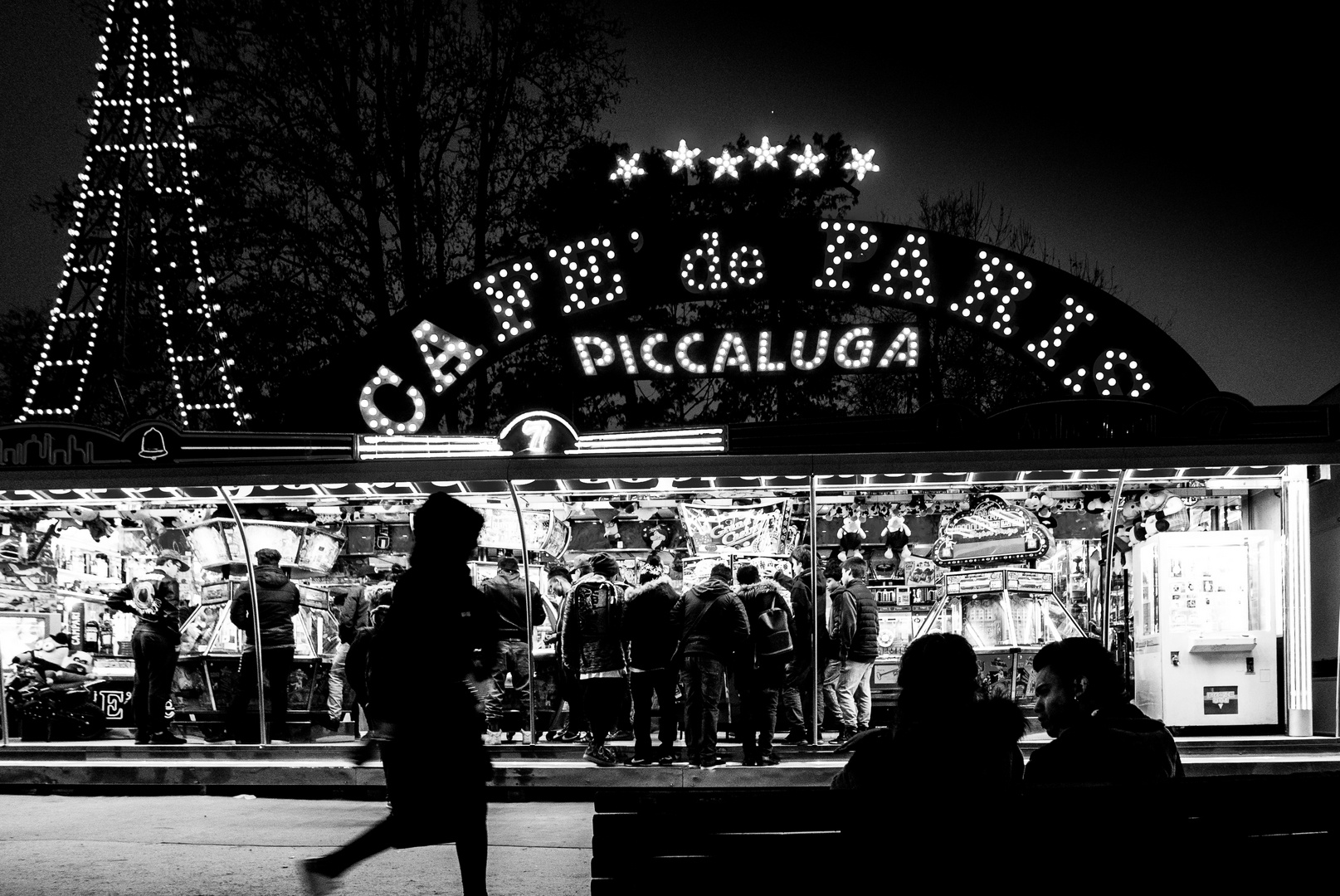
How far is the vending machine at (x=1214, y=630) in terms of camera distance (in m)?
13.4

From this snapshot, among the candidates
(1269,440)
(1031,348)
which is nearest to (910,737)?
(1269,440)

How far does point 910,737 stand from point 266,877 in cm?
463

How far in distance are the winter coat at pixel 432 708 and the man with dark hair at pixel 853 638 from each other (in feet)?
28.2

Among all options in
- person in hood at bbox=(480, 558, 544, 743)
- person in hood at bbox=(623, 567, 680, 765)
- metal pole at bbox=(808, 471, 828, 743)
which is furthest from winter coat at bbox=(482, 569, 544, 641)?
metal pole at bbox=(808, 471, 828, 743)

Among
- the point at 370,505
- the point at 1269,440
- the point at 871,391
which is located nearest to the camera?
the point at 1269,440

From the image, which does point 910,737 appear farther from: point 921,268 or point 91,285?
point 91,285

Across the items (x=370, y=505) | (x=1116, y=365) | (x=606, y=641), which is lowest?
(x=606, y=641)

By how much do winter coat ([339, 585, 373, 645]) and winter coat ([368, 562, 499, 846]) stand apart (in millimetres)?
8603

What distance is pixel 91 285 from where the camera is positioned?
74.6 feet

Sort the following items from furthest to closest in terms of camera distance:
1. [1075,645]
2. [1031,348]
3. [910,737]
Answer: [1031,348], [1075,645], [910,737]

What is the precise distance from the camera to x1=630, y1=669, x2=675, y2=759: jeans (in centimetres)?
1276

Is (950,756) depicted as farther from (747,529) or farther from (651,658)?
(747,529)

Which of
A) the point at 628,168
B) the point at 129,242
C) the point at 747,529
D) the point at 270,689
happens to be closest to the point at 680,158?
the point at 628,168

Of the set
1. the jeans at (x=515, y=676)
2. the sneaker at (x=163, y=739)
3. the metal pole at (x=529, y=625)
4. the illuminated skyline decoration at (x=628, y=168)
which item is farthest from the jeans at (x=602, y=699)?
the illuminated skyline decoration at (x=628, y=168)
